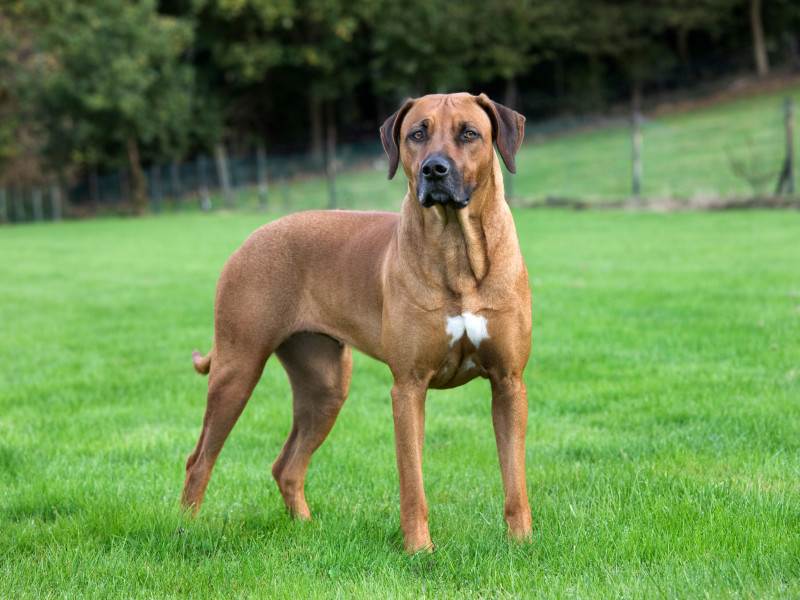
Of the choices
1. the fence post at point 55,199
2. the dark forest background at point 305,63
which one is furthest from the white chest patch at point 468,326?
the fence post at point 55,199

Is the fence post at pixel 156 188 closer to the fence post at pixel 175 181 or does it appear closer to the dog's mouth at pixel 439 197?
the fence post at pixel 175 181

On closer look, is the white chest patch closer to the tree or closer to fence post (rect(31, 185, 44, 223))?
the tree

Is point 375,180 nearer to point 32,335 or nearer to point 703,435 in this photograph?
point 32,335

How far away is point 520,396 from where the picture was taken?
3715 mm

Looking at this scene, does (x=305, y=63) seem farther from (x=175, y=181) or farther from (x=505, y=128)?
(x=505, y=128)

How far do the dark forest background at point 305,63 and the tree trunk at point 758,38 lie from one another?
100 millimetres

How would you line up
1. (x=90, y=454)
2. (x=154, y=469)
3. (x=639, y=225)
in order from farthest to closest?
(x=639, y=225) → (x=90, y=454) → (x=154, y=469)

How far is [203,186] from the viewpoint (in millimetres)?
38625

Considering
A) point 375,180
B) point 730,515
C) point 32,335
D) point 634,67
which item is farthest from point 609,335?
point 634,67

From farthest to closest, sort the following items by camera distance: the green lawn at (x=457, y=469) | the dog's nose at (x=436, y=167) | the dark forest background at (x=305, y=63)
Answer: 1. the dark forest background at (x=305, y=63)
2. the dog's nose at (x=436, y=167)
3. the green lawn at (x=457, y=469)

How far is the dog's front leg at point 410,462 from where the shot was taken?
3.60 m

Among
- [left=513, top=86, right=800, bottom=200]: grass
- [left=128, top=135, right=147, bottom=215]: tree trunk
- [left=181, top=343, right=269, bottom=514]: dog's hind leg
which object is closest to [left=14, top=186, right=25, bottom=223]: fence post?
[left=128, top=135, right=147, bottom=215]: tree trunk

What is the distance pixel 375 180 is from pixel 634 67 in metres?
21.3

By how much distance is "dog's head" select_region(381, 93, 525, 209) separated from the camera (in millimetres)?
3500
